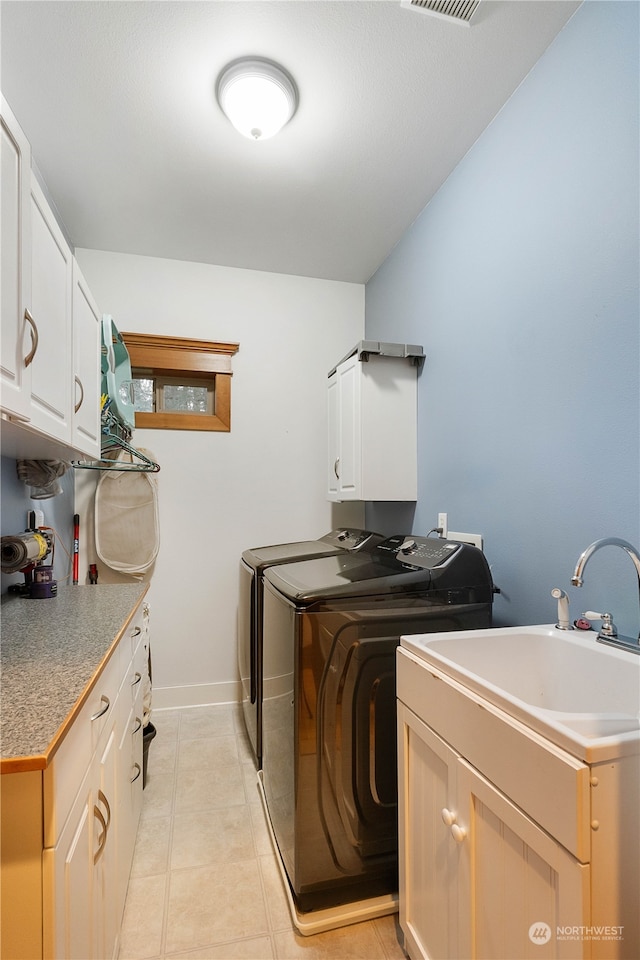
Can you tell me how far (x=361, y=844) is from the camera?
1479mm

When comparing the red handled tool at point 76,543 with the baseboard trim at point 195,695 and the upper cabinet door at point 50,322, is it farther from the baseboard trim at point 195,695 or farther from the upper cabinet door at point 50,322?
the upper cabinet door at point 50,322

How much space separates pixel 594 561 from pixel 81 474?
2.60 m

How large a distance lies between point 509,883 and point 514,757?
23 centimetres

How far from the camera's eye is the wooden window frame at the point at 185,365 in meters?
2.84

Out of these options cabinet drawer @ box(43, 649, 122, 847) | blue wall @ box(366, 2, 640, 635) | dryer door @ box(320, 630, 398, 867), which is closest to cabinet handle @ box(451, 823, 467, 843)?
dryer door @ box(320, 630, 398, 867)

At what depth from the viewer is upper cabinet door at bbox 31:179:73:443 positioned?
1.27m

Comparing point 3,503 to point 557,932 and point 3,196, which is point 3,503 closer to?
point 3,196

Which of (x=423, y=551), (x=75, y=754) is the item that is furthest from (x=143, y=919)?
(x=423, y=551)

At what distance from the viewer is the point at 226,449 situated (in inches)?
117

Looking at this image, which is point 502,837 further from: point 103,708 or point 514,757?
point 103,708

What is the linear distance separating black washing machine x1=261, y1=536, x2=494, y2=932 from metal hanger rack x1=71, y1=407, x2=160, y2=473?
1.34 m

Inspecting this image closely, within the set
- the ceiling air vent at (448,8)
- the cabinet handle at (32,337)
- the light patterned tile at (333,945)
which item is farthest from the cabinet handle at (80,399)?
the light patterned tile at (333,945)

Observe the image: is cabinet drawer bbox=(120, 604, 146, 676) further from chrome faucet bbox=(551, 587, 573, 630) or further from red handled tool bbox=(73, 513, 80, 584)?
chrome faucet bbox=(551, 587, 573, 630)

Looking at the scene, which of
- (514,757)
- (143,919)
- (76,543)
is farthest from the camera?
(76,543)
